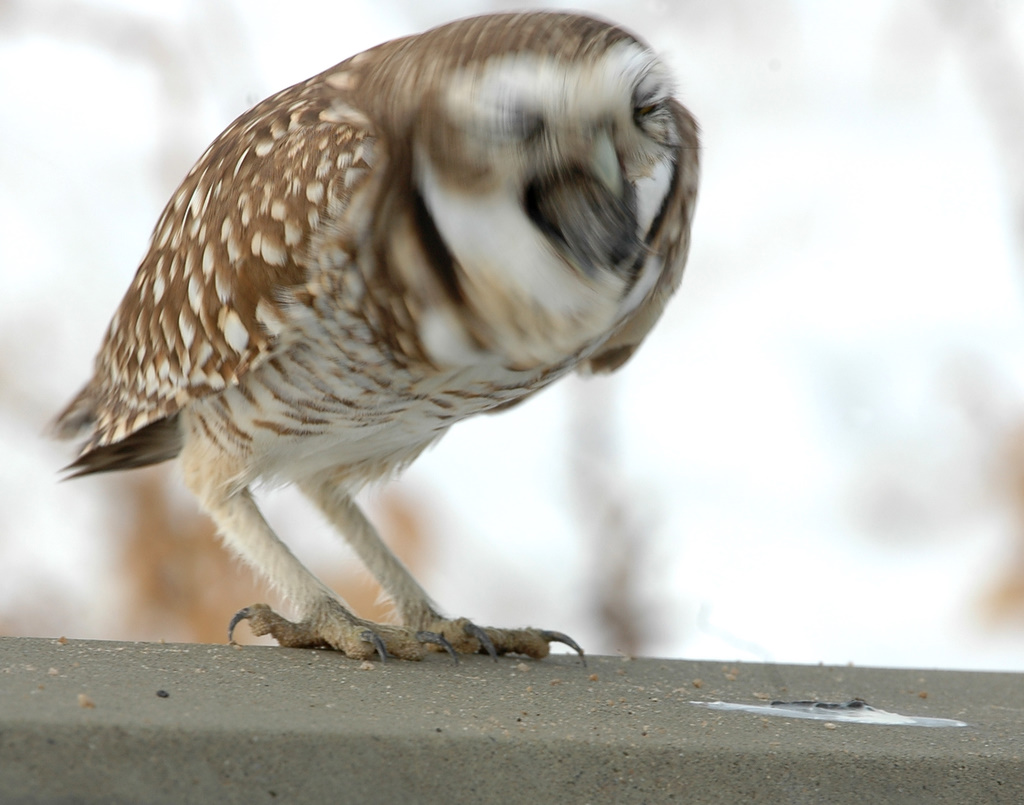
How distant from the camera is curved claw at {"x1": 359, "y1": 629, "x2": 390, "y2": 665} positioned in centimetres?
176

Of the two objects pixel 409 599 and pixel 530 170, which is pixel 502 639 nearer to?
pixel 409 599

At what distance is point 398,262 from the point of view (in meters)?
1.56

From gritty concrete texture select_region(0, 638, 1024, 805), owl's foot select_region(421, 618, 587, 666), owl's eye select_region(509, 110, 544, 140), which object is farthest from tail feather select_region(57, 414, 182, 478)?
owl's eye select_region(509, 110, 544, 140)

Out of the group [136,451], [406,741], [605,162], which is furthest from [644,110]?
[136,451]

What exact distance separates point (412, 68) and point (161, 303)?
644 mm

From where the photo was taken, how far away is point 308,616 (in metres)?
1.85

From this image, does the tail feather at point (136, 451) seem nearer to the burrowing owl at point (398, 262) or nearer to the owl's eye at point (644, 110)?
the burrowing owl at point (398, 262)

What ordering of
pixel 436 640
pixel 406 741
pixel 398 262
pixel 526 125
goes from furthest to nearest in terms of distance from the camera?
pixel 436 640 < pixel 398 262 < pixel 526 125 < pixel 406 741

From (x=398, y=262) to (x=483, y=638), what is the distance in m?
0.72

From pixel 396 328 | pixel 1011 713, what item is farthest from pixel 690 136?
pixel 1011 713

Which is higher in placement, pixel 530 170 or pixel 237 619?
pixel 530 170

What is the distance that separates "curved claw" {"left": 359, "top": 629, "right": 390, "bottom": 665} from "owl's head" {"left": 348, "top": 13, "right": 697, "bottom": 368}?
18.1 inches

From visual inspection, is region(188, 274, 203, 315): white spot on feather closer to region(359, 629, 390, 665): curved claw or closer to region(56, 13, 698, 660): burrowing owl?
region(56, 13, 698, 660): burrowing owl

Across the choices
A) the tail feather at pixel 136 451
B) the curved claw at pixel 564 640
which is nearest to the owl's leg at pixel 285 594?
the tail feather at pixel 136 451
